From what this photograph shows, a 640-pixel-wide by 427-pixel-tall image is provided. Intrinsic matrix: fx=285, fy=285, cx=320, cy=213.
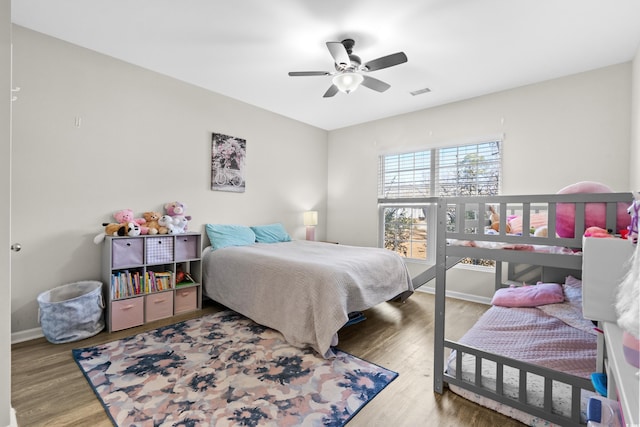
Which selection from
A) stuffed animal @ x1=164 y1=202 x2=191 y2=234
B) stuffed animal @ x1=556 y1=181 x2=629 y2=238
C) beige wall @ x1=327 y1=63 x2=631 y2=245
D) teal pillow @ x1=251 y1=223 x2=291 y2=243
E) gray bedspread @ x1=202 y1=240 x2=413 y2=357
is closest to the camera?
stuffed animal @ x1=556 y1=181 x2=629 y2=238

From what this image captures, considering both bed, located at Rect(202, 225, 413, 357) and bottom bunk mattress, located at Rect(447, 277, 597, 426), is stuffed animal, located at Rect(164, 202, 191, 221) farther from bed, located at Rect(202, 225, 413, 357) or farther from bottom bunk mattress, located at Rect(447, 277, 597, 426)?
bottom bunk mattress, located at Rect(447, 277, 597, 426)

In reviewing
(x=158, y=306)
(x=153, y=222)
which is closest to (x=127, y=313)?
(x=158, y=306)

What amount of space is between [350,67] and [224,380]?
2.67 meters

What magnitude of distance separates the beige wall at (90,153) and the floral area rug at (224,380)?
0.98 m

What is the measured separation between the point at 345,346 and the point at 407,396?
2.33 feet

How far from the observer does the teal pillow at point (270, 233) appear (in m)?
3.96

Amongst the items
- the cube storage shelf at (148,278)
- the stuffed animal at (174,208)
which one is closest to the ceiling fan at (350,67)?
the stuffed animal at (174,208)

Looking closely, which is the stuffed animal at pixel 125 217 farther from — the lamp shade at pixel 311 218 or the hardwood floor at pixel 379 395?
the lamp shade at pixel 311 218

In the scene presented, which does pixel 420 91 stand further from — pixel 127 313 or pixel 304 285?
pixel 127 313

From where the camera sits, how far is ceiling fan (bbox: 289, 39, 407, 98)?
7.51 ft

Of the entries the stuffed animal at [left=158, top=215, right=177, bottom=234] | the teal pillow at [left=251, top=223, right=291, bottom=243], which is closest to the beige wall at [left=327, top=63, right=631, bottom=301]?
the teal pillow at [left=251, top=223, right=291, bottom=243]

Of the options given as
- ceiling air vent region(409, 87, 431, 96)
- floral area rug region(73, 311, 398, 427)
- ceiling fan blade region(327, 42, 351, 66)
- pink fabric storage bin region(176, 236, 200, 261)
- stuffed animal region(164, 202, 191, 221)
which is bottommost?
floral area rug region(73, 311, 398, 427)

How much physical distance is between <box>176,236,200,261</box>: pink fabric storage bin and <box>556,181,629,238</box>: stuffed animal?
318 cm

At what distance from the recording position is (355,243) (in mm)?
4875
